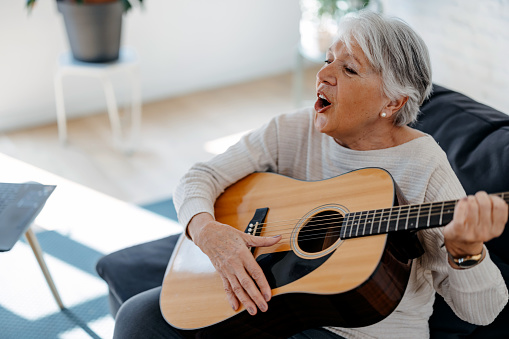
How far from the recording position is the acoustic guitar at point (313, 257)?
45.9 inches

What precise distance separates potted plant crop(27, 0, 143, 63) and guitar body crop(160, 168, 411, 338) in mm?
1693

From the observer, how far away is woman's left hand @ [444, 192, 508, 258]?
3.40ft

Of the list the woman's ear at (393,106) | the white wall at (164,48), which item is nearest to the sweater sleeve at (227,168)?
the woman's ear at (393,106)

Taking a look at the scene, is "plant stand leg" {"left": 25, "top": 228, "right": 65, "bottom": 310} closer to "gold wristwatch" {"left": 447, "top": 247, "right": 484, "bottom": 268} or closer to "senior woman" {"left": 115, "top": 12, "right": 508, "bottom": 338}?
"senior woman" {"left": 115, "top": 12, "right": 508, "bottom": 338}

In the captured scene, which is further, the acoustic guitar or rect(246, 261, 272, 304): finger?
rect(246, 261, 272, 304): finger

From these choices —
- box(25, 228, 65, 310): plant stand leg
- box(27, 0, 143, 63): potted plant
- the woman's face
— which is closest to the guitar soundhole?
the woman's face

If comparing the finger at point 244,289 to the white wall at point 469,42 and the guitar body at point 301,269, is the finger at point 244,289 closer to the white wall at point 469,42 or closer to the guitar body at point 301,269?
the guitar body at point 301,269

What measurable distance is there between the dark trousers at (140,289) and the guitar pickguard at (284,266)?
20cm

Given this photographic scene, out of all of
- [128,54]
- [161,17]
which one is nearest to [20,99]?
[128,54]

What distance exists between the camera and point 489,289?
1216 millimetres

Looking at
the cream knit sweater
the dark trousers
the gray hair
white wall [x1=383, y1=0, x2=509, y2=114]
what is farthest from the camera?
white wall [x1=383, y1=0, x2=509, y2=114]

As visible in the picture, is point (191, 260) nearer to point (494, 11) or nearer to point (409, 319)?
point (409, 319)

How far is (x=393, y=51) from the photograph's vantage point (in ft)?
4.47

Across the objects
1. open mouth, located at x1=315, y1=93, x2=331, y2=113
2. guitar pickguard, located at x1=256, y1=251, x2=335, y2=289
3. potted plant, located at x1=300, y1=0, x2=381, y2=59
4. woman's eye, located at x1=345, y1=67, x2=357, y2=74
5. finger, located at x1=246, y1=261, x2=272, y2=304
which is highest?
woman's eye, located at x1=345, y1=67, x2=357, y2=74
